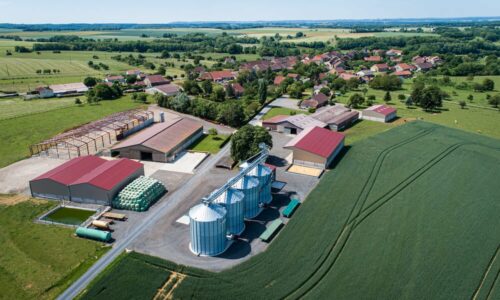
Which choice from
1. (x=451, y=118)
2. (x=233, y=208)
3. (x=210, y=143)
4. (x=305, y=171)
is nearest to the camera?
(x=233, y=208)

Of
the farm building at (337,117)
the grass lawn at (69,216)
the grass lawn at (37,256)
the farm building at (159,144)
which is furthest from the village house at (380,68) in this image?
the grass lawn at (37,256)

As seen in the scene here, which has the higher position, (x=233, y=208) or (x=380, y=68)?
(x=380, y=68)

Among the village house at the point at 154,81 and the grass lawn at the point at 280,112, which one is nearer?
the grass lawn at the point at 280,112

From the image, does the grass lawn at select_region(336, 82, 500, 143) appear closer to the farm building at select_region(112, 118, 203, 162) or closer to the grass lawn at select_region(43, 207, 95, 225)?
the farm building at select_region(112, 118, 203, 162)

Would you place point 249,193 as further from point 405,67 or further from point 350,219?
point 405,67

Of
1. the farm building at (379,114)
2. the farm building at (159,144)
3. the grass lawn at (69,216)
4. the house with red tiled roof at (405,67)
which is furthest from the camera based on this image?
the house with red tiled roof at (405,67)

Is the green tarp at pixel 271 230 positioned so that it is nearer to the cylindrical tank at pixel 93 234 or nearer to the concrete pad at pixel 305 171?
the concrete pad at pixel 305 171

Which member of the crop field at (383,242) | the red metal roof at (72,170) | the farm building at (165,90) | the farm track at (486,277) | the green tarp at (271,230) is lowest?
the farm track at (486,277)

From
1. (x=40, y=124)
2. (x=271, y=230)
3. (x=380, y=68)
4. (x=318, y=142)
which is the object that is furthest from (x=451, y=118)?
(x=40, y=124)
